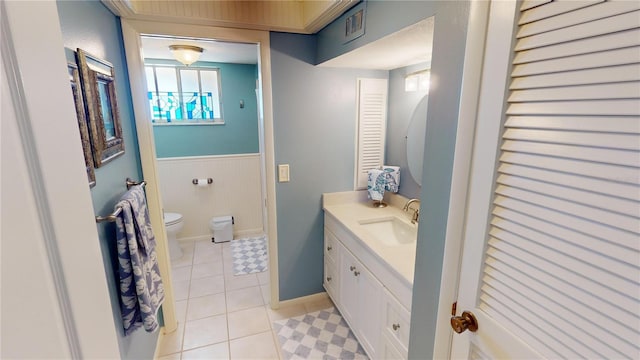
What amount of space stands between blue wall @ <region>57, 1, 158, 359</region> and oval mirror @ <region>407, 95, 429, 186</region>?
5.62 feet

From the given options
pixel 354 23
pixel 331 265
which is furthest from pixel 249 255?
pixel 354 23

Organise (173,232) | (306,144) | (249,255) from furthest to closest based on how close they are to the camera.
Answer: (249,255)
(173,232)
(306,144)

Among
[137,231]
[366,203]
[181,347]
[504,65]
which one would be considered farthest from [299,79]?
[181,347]

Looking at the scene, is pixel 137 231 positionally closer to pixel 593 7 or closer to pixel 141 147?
pixel 141 147

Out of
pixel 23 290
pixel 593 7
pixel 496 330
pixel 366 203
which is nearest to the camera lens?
pixel 23 290

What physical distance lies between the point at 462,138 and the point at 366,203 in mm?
1527

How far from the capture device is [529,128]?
2.18 feet

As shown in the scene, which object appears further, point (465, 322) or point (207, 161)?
point (207, 161)

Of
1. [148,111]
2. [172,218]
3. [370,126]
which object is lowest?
[172,218]

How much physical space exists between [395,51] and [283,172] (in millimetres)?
1096

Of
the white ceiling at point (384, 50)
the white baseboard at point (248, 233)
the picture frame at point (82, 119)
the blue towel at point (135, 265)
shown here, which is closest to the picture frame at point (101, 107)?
the picture frame at point (82, 119)

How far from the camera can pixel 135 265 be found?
3.95 ft

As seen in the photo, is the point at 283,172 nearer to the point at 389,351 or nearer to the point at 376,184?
the point at 376,184

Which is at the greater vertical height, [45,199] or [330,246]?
[45,199]
